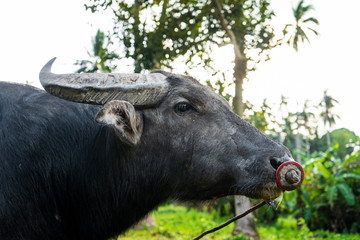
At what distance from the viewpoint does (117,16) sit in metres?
6.50


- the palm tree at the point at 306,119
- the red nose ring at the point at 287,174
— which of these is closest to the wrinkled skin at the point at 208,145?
the red nose ring at the point at 287,174

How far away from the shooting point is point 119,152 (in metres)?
2.47

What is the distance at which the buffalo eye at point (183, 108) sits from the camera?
8.32 feet

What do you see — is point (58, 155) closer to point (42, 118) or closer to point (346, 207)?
point (42, 118)

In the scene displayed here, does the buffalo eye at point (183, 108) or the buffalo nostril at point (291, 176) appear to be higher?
the buffalo eye at point (183, 108)

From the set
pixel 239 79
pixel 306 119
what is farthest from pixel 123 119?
pixel 306 119

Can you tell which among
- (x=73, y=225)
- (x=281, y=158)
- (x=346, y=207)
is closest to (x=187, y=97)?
(x=281, y=158)

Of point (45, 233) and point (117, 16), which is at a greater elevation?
point (117, 16)

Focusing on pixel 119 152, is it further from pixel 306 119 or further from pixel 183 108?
pixel 306 119

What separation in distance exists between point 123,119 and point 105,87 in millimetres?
240

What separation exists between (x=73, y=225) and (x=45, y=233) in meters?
0.23

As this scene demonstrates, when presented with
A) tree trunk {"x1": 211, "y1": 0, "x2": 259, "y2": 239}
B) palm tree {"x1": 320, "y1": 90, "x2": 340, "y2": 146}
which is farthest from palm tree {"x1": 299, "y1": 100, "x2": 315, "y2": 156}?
tree trunk {"x1": 211, "y1": 0, "x2": 259, "y2": 239}

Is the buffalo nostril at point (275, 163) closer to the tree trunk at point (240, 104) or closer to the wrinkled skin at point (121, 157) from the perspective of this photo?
the wrinkled skin at point (121, 157)

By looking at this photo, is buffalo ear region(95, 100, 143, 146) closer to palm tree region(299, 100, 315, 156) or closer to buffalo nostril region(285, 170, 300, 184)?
buffalo nostril region(285, 170, 300, 184)
